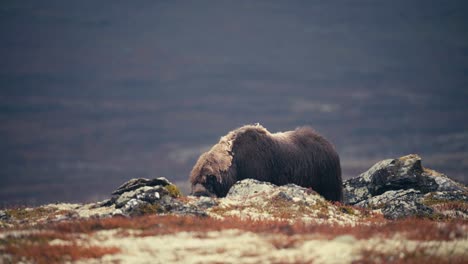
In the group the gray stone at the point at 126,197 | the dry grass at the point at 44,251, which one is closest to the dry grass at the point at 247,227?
the dry grass at the point at 44,251

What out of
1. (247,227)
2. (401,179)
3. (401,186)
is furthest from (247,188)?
(401,186)

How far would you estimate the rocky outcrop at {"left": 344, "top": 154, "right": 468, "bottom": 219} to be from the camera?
3269cm

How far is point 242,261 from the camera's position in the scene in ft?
47.5

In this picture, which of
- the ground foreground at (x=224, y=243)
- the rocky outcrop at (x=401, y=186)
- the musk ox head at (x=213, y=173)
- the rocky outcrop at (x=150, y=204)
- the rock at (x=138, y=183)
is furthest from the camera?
the rocky outcrop at (x=401, y=186)

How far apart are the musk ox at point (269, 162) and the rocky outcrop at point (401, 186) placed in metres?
2.29

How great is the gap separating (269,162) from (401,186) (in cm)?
828

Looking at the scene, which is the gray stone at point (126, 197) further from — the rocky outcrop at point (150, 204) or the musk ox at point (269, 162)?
the musk ox at point (269, 162)

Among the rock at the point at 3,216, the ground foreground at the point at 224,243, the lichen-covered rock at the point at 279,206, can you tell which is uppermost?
the rock at the point at 3,216

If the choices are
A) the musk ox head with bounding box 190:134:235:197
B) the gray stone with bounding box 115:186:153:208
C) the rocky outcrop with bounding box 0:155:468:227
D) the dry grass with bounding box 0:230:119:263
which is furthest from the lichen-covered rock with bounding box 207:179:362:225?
the dry grass with bounding box 0:230:119:263

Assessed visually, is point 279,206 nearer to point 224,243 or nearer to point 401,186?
point 224,243

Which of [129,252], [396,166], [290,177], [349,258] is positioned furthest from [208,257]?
[396,166]

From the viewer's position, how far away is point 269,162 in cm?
3309

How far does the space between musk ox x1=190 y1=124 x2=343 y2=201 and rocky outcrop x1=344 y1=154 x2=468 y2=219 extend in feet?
7.50

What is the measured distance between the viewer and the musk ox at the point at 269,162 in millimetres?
30406
